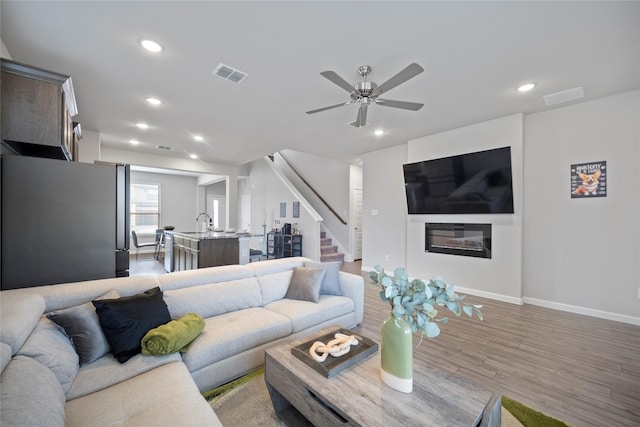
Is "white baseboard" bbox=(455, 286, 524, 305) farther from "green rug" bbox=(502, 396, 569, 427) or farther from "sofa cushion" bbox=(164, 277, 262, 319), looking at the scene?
"sofa cushion" bbox=(164, 277, 262, 319)

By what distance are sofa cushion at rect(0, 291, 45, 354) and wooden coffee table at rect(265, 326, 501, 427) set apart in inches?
48.7

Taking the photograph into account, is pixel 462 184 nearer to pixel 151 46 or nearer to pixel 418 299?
pixel 418 299

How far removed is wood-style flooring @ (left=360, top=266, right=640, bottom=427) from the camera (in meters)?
1.84

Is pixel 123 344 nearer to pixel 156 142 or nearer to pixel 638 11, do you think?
pixel 638 11

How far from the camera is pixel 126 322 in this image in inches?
65.6

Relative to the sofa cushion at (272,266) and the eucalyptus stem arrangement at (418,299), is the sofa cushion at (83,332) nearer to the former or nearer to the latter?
the sofa cushion at (272,266)

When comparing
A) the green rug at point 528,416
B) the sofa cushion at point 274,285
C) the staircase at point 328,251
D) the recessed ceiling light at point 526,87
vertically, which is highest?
the recessed ceiling light at point 526,87

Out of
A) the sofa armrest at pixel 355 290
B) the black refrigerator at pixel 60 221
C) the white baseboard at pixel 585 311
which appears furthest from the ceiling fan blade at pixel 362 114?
the white baseboard at pixel 585 311

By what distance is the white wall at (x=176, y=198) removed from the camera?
934 centimetres

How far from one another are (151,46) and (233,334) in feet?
8.37

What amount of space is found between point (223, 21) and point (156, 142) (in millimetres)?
4349

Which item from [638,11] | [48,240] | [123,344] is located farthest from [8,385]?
[638,11]

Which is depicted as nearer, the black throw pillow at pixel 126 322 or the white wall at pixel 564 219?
the black throw pillow at pixel 126 322

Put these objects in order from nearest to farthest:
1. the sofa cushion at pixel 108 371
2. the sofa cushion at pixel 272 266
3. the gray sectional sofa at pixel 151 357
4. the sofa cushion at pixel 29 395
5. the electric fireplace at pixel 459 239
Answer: the sofa cushion at pixel 29 395
the gray sectional sofa at pixel 151 357
the sofa cushion at pixel 108 371
the sofa cushion at pixel 272 266
the electric fireplace at pixel 459 239
